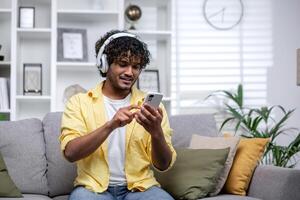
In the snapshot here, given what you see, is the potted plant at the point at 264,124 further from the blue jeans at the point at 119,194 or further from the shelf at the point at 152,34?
the blue jeans at the point at 119,194

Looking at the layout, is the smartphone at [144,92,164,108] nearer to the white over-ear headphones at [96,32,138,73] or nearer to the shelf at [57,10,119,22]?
the white over-ear headphones at [96,32,138,73]

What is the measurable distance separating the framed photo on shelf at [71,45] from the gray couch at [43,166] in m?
1.09

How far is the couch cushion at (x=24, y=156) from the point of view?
7.85 ft

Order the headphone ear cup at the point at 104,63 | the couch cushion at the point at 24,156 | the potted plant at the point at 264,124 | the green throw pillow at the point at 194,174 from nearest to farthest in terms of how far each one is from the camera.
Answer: the headphone ear cup at the point at 104,63 → the green throw pillow at the point at 194,174 → the couch cushion at the point at 24,156 → the potted plant at the point at 264,124

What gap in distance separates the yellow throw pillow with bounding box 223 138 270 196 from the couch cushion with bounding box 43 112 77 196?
0.82m

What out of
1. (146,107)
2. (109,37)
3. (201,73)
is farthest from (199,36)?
(146,107)

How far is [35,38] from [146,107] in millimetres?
2185

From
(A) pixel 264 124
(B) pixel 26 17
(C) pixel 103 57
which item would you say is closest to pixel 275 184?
(C) pixel 103 57

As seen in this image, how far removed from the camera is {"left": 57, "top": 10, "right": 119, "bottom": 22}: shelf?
3580 millimetres

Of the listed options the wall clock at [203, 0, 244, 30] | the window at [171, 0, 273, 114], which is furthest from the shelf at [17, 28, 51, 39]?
the wall clock at [203, 0, 244, 30]

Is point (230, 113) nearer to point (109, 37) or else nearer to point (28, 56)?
point (28, 56)

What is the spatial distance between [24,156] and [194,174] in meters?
0.89

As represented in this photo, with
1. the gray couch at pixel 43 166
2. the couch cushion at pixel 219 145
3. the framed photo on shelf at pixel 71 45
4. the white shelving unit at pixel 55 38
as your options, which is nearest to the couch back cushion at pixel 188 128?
the couch cushion at pixel 219 145

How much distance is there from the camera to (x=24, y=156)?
7.98 feet
